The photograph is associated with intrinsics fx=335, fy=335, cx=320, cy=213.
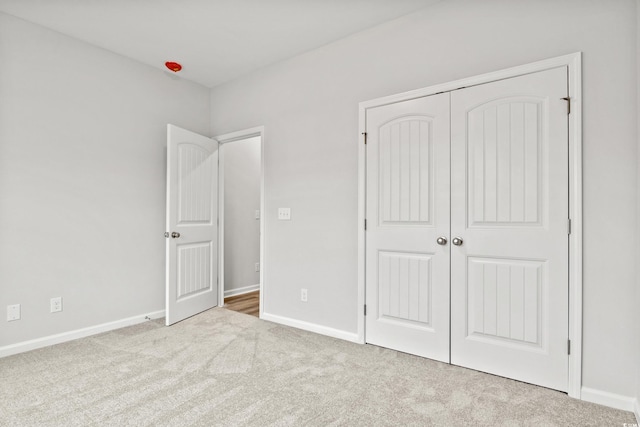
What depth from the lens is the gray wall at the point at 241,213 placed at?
457cm

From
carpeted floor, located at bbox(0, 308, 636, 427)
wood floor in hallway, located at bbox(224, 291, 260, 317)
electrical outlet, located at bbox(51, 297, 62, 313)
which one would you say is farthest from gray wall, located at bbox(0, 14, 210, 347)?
wood floor in hallway, located at bbox(224, 291, 260, 317)

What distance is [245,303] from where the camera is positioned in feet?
13.7

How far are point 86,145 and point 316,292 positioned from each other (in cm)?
246

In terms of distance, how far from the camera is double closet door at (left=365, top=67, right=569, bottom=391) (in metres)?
2.04

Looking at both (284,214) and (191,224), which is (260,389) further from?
(191,224)

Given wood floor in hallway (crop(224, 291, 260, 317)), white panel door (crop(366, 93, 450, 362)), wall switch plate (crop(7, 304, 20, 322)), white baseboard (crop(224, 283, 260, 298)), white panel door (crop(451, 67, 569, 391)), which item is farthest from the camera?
white baseboard (crop(224, 283, 260, 298))

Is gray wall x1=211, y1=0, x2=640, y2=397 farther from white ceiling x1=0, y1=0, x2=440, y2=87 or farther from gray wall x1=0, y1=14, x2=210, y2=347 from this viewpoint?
gray wall x1=0, y1=14, x2=210, y2=347

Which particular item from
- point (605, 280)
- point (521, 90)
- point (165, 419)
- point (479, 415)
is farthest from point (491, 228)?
point (165, 419)

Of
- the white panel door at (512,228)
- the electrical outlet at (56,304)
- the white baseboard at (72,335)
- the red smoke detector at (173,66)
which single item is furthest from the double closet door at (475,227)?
the electrical outlet at (56,304)

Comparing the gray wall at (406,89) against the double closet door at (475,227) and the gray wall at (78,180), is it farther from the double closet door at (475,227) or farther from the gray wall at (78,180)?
the gray wall at (78,180)

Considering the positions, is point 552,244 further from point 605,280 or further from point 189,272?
point 189,272

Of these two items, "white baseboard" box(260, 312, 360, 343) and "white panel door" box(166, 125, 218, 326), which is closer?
"white baseboard" box(260, 312, 360, 343)

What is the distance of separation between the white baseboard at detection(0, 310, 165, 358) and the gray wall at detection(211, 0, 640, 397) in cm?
125

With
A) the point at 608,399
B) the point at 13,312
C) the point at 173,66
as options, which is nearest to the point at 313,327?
the point at 608,399
